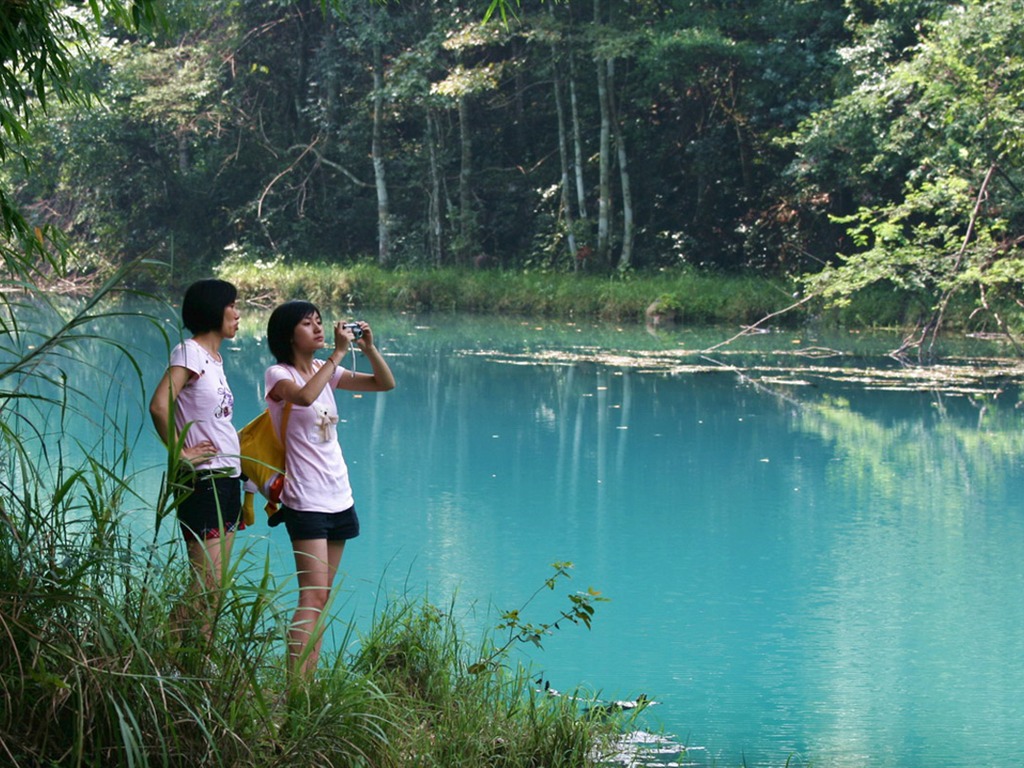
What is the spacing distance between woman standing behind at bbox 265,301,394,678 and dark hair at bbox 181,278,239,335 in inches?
5.7

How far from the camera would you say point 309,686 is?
288cm

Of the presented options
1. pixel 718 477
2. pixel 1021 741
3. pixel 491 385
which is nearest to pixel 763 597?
pixel 1021 741

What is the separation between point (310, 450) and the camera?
3.63 meters

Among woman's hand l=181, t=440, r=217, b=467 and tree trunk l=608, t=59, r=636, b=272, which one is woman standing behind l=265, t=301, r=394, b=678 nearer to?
woman's hand l=181, t=440, r=217, b=467

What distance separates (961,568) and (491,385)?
7.10 m

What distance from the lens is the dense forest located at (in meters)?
20.5

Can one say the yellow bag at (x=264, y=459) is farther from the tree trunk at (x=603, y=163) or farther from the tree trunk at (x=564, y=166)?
the tree trunk at (x=564, y=166)

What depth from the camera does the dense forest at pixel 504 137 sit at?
20.5 metres

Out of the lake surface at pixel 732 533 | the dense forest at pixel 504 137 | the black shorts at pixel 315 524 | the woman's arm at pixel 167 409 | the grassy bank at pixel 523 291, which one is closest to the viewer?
the woman's arm at pixel 167 409

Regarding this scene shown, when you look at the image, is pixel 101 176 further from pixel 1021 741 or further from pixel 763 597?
pixel 1021 741

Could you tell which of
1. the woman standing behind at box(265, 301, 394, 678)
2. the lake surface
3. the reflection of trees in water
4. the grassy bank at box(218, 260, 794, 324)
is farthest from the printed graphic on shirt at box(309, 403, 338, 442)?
the grassy bank at box(218, 260, 794, 324)

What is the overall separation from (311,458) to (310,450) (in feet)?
0.07

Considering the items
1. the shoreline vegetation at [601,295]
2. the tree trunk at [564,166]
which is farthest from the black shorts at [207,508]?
the tree trunk at [564,166]

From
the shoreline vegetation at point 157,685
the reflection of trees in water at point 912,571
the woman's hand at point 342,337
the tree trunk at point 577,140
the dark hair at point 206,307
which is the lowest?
the reflection of trees in water at point 912,571
